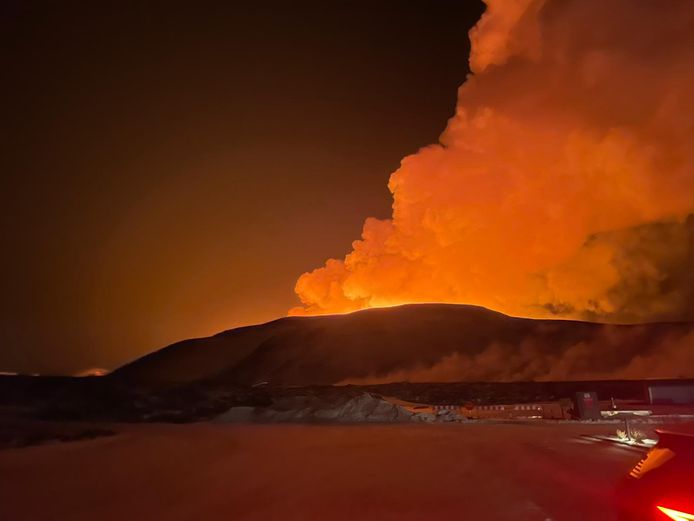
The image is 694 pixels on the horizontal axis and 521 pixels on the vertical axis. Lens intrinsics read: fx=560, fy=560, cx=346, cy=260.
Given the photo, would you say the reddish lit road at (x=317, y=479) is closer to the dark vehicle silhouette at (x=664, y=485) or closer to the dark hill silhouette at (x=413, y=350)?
the dark vehicle silhouette at (x=664, y=485)

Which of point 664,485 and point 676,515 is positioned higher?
point 664,485

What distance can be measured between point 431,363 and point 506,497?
6929 centimetres

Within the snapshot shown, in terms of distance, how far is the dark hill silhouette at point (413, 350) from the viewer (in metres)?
73.6

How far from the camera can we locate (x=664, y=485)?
13.3 ft

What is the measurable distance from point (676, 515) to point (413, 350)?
A: 79.4 m

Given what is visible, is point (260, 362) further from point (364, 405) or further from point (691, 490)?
point (691, 490)

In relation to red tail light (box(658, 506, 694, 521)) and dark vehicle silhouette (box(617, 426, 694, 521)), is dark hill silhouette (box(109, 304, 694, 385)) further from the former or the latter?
red tail light (box(658, 506, 694, 521))

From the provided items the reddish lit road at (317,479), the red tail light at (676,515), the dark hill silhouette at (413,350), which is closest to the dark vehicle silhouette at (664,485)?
the red tail light at (676,515)

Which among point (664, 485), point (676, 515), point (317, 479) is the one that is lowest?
point (317, 479)

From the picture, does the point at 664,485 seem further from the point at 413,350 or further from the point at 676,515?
the point at 413,350

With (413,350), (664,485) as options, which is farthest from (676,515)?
(413,350)

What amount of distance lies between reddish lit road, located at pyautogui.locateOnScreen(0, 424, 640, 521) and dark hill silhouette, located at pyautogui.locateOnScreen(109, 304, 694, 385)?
5515cm

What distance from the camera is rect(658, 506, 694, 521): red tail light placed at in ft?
12.3

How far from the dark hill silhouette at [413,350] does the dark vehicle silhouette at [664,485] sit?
69044mm
